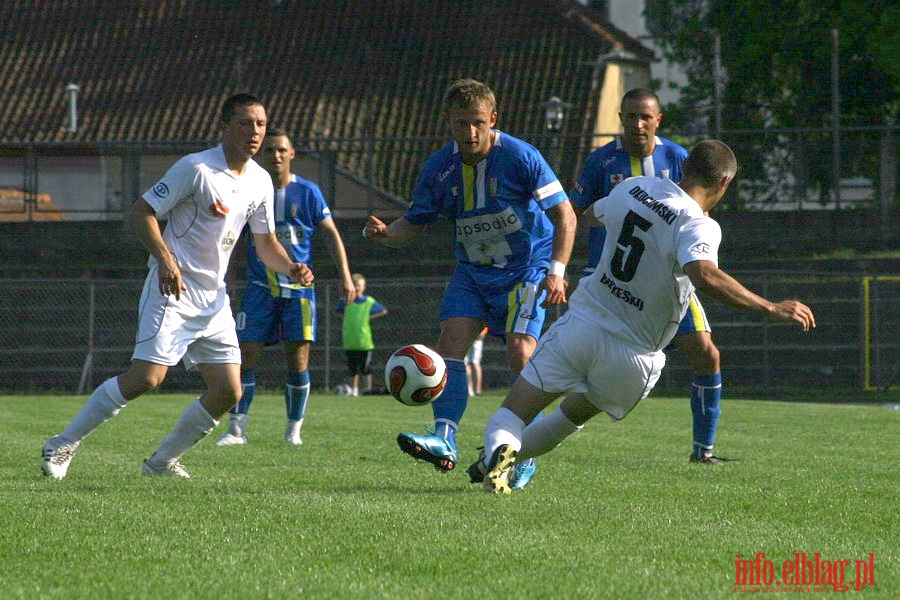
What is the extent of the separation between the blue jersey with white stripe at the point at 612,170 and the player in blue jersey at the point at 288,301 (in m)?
2.44

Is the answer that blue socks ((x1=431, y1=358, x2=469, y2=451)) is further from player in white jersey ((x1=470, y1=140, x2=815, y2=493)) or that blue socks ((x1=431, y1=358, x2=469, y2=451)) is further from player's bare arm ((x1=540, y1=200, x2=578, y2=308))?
player in white jersey ((x1=470, y1=140, x2=815, y2=493))

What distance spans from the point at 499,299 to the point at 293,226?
3427 millimetres

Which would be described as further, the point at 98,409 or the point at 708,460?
the point at 708,460

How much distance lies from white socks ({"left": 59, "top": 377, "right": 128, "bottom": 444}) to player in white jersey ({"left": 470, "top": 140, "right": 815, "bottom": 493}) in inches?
82.1

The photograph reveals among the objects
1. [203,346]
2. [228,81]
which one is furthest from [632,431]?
[228,81]

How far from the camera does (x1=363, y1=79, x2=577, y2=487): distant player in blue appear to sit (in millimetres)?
7105

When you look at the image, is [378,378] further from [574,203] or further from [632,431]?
[574,203]

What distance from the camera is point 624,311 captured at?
5957 millimetres

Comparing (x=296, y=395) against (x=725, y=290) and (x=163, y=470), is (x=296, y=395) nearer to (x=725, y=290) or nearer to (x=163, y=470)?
(x=163, y=470)

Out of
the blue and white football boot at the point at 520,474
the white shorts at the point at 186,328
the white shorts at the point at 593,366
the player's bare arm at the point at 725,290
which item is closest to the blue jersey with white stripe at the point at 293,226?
the white shorts at the point at 186,328

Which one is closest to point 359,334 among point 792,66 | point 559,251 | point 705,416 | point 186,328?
point 705,416

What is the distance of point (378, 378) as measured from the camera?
908 inches

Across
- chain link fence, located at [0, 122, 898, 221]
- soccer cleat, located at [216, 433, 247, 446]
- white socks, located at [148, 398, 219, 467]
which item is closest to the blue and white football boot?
white socks, located at [148, 398, 219, 467]

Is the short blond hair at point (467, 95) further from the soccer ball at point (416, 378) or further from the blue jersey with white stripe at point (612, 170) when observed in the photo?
the blue jersey with white stripe at point (612, 170)
